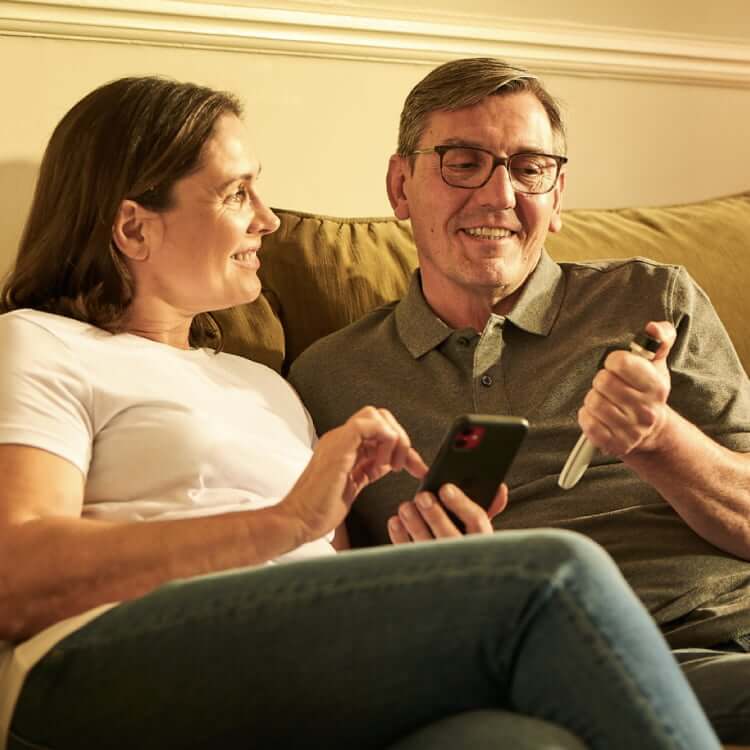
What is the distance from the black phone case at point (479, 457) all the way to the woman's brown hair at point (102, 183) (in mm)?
479

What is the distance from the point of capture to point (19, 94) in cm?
179

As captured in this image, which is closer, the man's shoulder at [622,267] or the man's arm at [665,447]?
the man's arm at [665,447]

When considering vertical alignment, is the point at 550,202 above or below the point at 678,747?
above

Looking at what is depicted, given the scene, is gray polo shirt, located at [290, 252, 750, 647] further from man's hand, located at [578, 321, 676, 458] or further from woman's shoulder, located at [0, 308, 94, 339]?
woman's shoulder, located at [0, 308, 94, 339]

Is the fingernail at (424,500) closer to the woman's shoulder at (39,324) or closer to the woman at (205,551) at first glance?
the woman at (205,551)

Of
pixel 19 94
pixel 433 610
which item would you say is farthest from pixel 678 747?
pixel 19 94

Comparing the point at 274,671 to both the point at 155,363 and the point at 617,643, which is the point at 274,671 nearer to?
the point at 617,643

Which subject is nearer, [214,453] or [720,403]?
[214,453]

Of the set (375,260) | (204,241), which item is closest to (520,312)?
(375,260)

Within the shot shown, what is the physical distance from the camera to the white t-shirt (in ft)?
4.24

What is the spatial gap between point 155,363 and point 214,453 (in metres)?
0.15

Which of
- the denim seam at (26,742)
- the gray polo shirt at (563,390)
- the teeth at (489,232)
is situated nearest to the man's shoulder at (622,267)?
the gray polo shirt at (563,390)

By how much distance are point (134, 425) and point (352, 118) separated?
881mm

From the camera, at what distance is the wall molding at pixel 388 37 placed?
5.99 ft
